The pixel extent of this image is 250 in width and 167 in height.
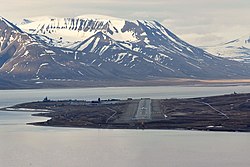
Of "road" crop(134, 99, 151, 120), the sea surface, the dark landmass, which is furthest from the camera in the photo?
"road" crop(134, 99, 151, 120)

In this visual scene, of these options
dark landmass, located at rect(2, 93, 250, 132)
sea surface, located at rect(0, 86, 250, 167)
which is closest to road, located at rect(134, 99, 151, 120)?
dark landmass, located at rect(2, 93, 250, 132)

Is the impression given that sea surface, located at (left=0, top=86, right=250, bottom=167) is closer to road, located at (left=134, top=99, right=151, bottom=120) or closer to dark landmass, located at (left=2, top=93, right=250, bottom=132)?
dark landmass, located at (left=2, top=93, right=250, bottom=132)

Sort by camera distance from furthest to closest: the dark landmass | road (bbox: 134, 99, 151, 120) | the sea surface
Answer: road (bbox: 134, 99, 151, 120), the dark landmass, the sea surface

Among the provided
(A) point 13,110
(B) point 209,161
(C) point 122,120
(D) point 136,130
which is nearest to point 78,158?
(B) point 209,161

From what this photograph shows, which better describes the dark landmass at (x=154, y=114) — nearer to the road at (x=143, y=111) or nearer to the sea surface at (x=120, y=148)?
the road at (x=143, y=111)

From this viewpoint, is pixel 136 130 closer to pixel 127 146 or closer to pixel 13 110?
pixel 127 146

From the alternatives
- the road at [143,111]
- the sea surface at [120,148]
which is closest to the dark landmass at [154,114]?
the road at [143,111]

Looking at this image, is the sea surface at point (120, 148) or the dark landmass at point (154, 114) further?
the dark landmass at point (154, 114)

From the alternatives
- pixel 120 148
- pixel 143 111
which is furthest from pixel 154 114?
pixel 120 148

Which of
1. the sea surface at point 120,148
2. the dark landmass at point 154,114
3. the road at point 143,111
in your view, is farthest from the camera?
the road at point 143,111
